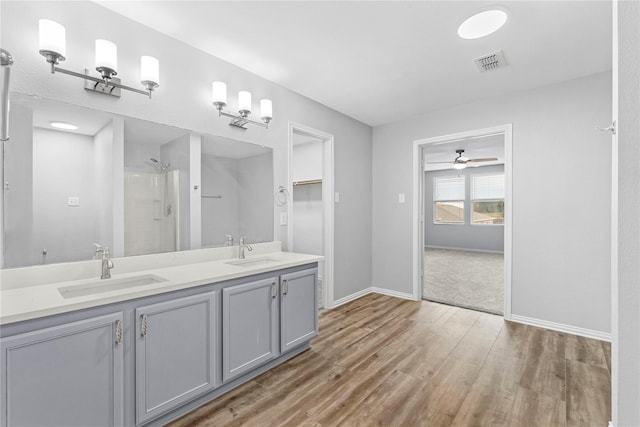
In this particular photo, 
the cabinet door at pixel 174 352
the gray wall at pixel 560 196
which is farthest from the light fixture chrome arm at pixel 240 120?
the gray wall at pixel 560 196

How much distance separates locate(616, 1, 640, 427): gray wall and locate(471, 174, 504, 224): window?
7.52 meters

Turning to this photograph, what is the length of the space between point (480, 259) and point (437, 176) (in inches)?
116

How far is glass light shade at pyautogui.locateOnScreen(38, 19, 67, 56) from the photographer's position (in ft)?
4.72

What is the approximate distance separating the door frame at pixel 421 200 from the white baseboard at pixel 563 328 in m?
0.12

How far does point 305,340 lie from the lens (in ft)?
7.81

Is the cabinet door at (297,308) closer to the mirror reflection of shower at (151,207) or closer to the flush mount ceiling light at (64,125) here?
the mirror reflection of shower at (151,207)

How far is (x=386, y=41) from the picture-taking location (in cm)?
218

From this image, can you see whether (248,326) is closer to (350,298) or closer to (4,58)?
(4,58)

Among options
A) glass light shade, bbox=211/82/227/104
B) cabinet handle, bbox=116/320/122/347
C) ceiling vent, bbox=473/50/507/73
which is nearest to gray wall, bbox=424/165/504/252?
ceiling vent, bbox=473/50/507/73

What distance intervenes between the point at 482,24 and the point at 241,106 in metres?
1.90

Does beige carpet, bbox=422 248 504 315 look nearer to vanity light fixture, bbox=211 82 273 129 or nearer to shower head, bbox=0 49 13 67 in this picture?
vanity light fixture, bbox=211 82 273 129

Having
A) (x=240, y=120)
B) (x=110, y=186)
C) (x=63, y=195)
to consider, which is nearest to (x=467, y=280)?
(x=240, y=120)

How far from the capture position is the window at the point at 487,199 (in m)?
7.81

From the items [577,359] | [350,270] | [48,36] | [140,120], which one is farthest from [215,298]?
[577,359]
